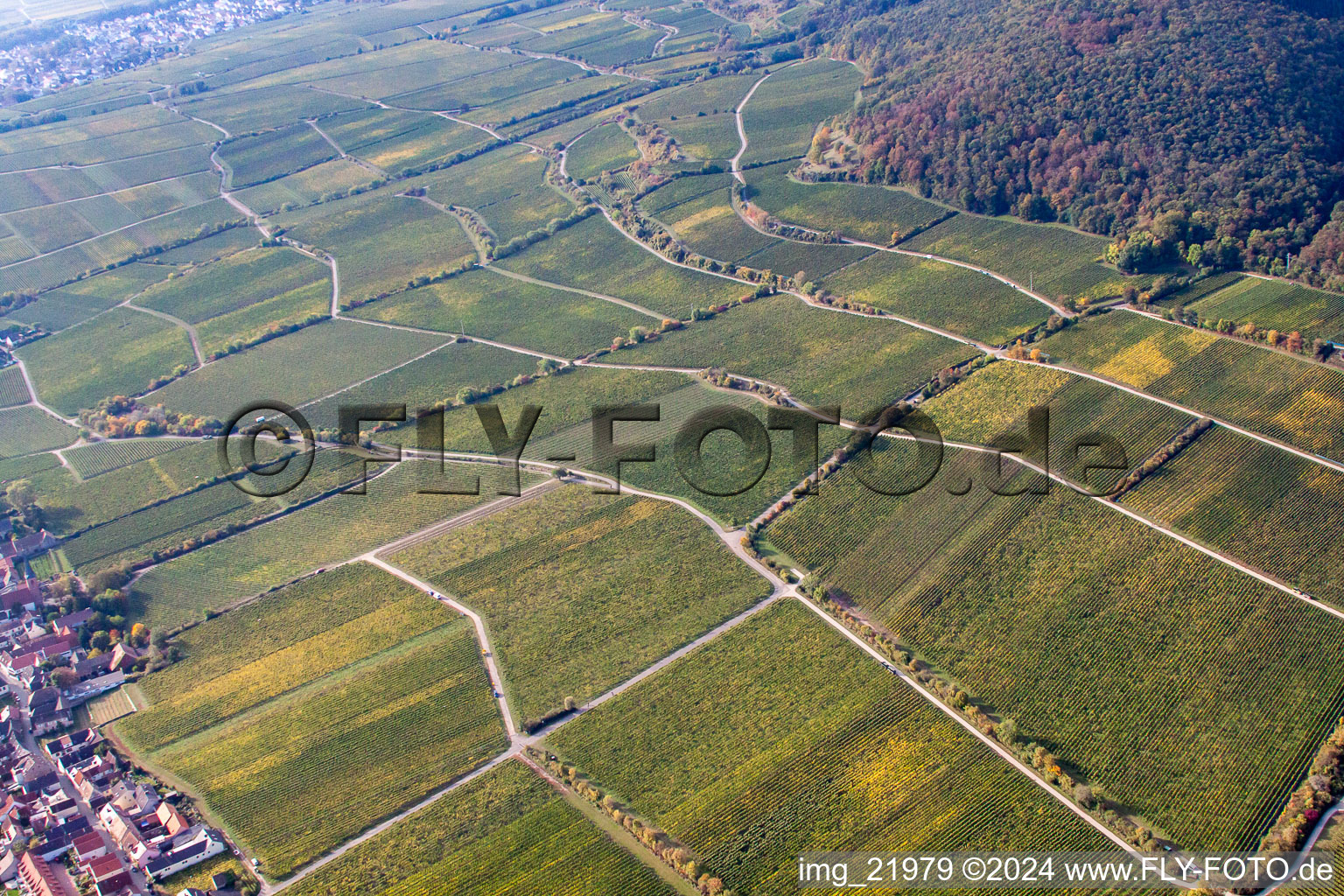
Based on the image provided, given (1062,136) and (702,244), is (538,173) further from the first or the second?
(1062,136)

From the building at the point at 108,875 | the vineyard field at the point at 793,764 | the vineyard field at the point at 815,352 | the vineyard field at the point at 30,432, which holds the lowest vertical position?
the building at the point at 108,875

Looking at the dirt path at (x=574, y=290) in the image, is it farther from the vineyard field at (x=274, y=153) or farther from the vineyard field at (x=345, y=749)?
the vineyard field at (x=274, y=153)

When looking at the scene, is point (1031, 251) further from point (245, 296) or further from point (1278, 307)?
point (245, 296)

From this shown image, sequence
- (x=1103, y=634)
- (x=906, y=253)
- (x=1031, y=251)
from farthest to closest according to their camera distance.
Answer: (x=906, y=253)
(x=1031, y=251)
(x=1103, y=634)

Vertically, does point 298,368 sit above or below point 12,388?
above

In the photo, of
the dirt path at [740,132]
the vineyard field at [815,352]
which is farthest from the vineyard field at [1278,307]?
the dirt path at [740,132]

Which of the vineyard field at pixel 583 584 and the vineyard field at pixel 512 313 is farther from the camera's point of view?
the vineyard field at pixel 512 313

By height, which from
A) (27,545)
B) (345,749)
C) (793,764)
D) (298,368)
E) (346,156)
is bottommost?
(345,749)

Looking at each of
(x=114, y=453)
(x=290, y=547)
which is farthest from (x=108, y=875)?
(x=114, y=453)
